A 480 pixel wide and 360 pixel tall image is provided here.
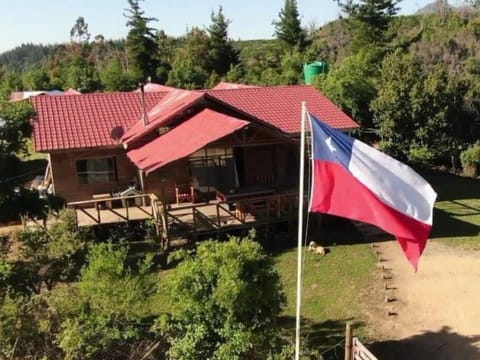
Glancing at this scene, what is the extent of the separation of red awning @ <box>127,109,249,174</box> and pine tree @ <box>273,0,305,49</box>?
37413 millimetres

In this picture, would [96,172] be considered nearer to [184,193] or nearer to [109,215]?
[109,215]

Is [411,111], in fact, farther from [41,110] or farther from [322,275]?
[41,110]

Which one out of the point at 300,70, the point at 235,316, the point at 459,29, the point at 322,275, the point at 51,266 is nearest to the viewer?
the point at 235,316

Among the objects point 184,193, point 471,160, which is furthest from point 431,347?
point 471,160

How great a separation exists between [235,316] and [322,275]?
6.44 m

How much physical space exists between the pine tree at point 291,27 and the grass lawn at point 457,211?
105ft

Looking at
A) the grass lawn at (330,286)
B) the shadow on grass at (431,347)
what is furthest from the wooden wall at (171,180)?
the shadow on grass at (431,347)

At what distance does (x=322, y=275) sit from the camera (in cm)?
1389

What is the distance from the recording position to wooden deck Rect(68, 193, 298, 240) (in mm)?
15789

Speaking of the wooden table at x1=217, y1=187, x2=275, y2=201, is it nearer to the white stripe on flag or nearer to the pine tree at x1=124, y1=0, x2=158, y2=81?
the white stripe on flag

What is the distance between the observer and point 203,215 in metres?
16.1

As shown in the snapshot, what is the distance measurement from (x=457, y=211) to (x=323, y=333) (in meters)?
10.5

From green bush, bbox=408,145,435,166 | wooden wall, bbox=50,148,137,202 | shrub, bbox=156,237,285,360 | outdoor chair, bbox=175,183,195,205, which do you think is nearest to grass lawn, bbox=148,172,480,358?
shrub, bbox=156,237,285,360

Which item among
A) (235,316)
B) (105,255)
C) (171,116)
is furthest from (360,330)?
(171,116)
